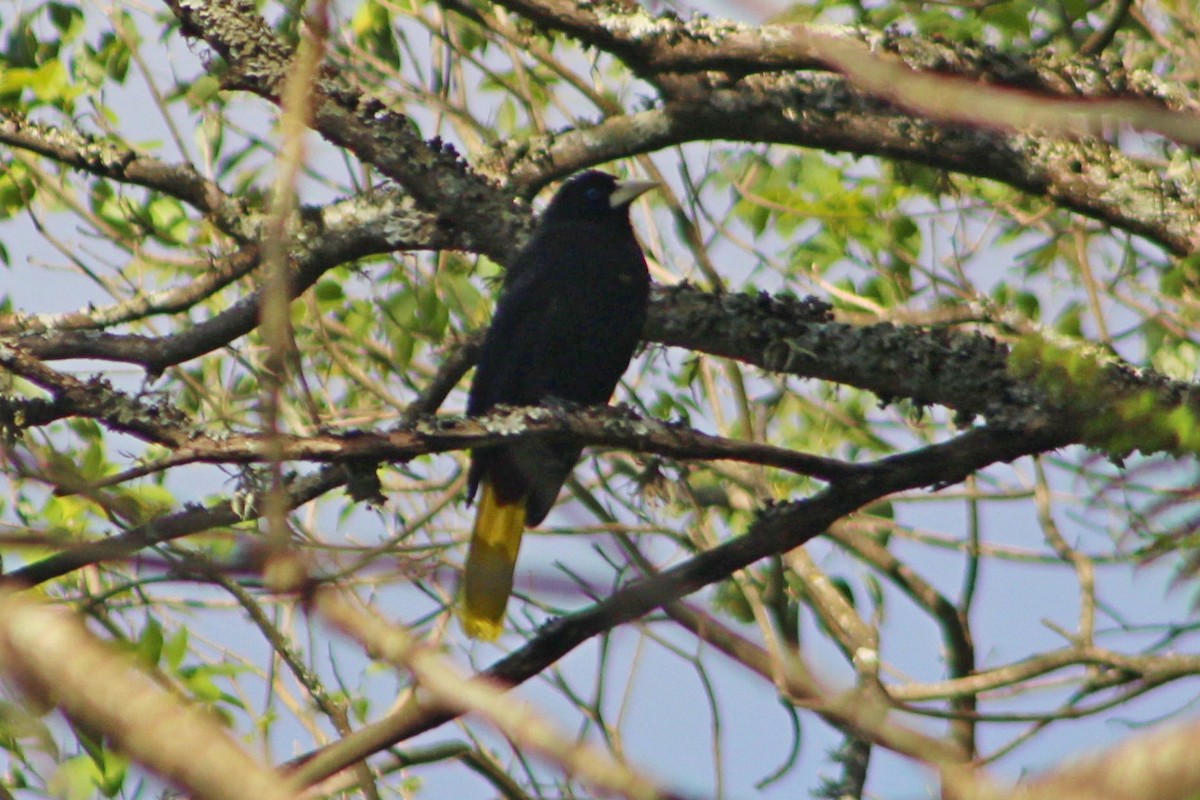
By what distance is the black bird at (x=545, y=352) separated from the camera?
3.57 m

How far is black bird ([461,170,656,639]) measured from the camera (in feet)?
→ 11.7

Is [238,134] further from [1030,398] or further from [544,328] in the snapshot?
[1030,398]

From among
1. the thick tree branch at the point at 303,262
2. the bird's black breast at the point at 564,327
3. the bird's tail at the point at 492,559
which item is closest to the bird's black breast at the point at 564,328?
the bird's black breast at the point at 564,327

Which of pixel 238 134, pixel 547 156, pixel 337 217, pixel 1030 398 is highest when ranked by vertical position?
pixel 238 134

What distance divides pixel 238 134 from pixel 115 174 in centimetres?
194

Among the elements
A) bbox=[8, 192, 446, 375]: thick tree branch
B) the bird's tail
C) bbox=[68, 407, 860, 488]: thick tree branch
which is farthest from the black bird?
bbox=[68, 407, 860, 488]: thick tree branch

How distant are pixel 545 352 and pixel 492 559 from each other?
0.62 metres

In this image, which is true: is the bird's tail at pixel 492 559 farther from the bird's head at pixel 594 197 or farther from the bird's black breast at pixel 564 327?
the bird's head at pixel 594 197

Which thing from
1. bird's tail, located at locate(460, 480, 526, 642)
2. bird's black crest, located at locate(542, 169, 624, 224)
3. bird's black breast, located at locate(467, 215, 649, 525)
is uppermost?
bird's black crest, located at locate(542, 169, 624, 224)

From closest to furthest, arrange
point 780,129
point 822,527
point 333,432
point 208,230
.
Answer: point 333,432 < point 822,527 < point 780,129 < point 208,230

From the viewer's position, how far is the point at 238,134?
5184 millimetres

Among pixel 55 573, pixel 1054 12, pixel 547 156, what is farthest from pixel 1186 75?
pixel 55 573

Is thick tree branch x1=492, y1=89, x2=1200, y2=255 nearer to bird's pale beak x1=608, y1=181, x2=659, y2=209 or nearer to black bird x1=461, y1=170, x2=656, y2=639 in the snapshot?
black bird x1=461, y1=170, x2=656, y2=639

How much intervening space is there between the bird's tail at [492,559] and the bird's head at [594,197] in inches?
38.4
